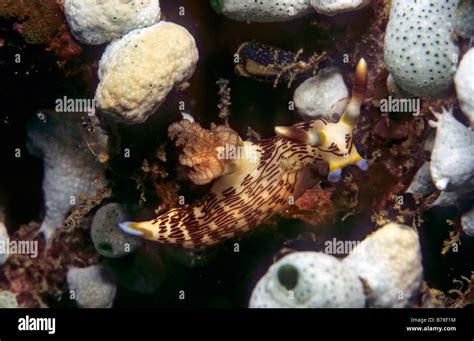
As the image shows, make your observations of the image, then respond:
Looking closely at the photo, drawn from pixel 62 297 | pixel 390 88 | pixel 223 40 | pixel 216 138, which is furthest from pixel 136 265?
pixel 390 88

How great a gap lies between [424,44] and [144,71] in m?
1.91

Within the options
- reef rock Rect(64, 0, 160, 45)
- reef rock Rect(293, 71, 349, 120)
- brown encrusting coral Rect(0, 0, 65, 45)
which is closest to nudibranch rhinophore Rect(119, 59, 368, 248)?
reef rock Rect(293, 71, 349, 120)

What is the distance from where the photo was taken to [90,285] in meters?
4.95

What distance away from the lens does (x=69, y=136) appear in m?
4.57

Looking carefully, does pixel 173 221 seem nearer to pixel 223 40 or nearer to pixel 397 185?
pixel 223 40

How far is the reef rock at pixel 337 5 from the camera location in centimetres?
329

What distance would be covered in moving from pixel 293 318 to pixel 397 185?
1.48 meters

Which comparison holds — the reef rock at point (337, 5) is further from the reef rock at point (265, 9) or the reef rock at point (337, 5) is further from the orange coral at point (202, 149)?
the orange coral at point (202, 149)

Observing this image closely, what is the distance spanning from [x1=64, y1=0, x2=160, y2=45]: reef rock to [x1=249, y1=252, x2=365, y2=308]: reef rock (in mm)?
2113

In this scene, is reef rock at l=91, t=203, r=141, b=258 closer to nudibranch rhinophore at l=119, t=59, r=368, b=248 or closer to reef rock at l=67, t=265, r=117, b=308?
reef rock at l=67, t=265, r=117, b=308

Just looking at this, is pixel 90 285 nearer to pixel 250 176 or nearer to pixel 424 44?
pixel 250 176

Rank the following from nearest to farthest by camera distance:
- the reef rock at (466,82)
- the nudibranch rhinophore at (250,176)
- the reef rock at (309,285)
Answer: the reef rock at (466,82)
the reef rock at (309,285)
the nudibranch rhinophore at (250,176)

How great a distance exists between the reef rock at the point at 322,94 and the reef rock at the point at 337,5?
65 centimetres

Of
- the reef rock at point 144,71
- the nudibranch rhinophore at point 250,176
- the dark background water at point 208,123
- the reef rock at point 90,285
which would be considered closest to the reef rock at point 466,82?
the nudibranch rhinophore at point 250,176
